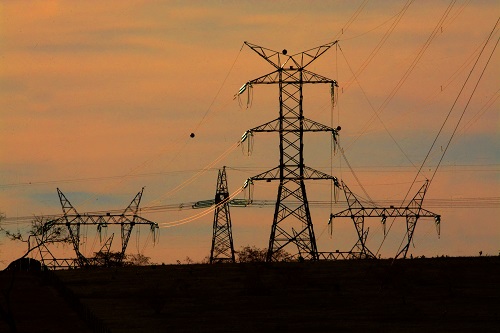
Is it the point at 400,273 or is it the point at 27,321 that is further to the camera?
the point at 400,273

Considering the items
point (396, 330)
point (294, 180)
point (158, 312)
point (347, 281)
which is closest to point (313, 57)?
point (294, 180)

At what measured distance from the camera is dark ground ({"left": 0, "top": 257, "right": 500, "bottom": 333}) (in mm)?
95812

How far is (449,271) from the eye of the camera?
128375mm

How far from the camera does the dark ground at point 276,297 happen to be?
95812 mm

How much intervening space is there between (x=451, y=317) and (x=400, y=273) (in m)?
22.7

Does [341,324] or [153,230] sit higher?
[153,230]

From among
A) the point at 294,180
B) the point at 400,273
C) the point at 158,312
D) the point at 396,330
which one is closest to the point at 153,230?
the point at 294,180

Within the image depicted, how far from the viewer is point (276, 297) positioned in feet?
374

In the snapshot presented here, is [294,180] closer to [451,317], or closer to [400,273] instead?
[400,273]

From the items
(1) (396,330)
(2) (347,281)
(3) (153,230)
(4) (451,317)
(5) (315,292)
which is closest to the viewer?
(1) (396,330)

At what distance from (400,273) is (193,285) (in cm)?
1583

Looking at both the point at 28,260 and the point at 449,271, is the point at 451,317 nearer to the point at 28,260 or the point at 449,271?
the point at 449,271

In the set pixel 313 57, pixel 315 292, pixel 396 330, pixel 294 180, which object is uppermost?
pixel 313 57

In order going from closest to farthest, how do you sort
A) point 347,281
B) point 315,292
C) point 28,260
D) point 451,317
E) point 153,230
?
point 451,317 < point 315,292 < point 347,281 < point 28,260 < point 153,230
